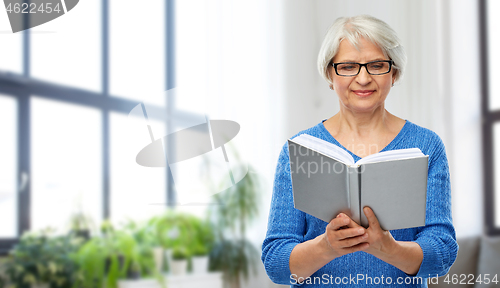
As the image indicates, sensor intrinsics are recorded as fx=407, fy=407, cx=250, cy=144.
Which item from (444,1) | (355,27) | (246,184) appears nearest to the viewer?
(355,27)

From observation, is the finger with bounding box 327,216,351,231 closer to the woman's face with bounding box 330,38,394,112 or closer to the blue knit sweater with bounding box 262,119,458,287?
the blue knit sweater with bounding box 262,119,458,287

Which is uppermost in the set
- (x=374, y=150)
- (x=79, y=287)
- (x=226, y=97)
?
(x=226, y=97)

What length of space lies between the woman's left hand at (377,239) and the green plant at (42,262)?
192 cm

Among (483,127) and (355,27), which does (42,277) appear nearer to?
(355,27)

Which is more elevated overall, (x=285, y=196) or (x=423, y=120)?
(x=423, y=120)

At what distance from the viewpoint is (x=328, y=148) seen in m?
0.81

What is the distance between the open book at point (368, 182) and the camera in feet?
2.45

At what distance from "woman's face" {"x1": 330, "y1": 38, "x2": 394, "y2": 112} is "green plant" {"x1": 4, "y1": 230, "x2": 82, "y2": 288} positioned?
6.25ft

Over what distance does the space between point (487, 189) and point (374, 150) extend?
230cm

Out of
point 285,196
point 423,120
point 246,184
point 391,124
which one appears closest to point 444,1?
point 423,120

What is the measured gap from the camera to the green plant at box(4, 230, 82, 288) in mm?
2141

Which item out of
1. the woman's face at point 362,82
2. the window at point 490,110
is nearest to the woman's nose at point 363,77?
the woman's face at point 362,82

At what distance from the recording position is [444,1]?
9.74ft

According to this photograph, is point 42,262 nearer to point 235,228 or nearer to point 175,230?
point 175,230
